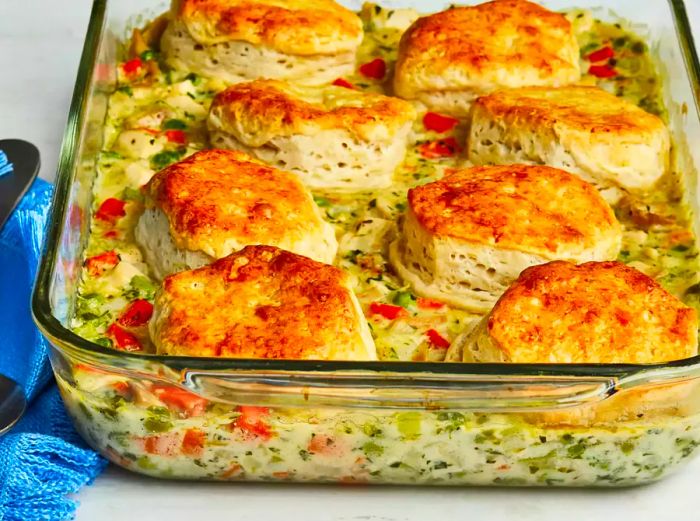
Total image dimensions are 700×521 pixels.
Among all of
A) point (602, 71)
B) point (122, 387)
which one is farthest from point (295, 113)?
point (602, 71)

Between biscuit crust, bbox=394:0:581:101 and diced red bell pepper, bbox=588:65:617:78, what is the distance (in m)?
0.18

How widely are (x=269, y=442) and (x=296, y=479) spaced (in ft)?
0.68

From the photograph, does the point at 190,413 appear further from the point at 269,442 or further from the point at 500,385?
the point at 500,385

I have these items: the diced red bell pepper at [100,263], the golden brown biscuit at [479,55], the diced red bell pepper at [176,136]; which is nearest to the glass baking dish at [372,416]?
the diced red bell pepper at [100,263]

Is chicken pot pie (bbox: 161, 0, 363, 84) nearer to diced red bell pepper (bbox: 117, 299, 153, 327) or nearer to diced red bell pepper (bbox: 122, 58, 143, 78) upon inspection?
diced red bell pepper (bbox: 122, 58, 143, 78)

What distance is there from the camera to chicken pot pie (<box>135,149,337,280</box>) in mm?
4469

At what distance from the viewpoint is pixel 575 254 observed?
4469 mm

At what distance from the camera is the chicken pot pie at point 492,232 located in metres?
4.44

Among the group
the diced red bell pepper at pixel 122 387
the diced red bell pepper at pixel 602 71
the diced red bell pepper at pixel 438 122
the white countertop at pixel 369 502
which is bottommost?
the white countertop at pixel 369 502

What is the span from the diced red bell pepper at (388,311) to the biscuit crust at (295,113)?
0.74m

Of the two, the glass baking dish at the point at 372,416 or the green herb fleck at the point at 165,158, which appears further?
the green herb fleck at the point at 165,158

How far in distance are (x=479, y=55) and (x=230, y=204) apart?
4.49 feet

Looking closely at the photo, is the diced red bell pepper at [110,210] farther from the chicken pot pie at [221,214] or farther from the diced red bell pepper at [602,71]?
the diced red bell pepper at [602,71]

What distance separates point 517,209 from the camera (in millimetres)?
4562
